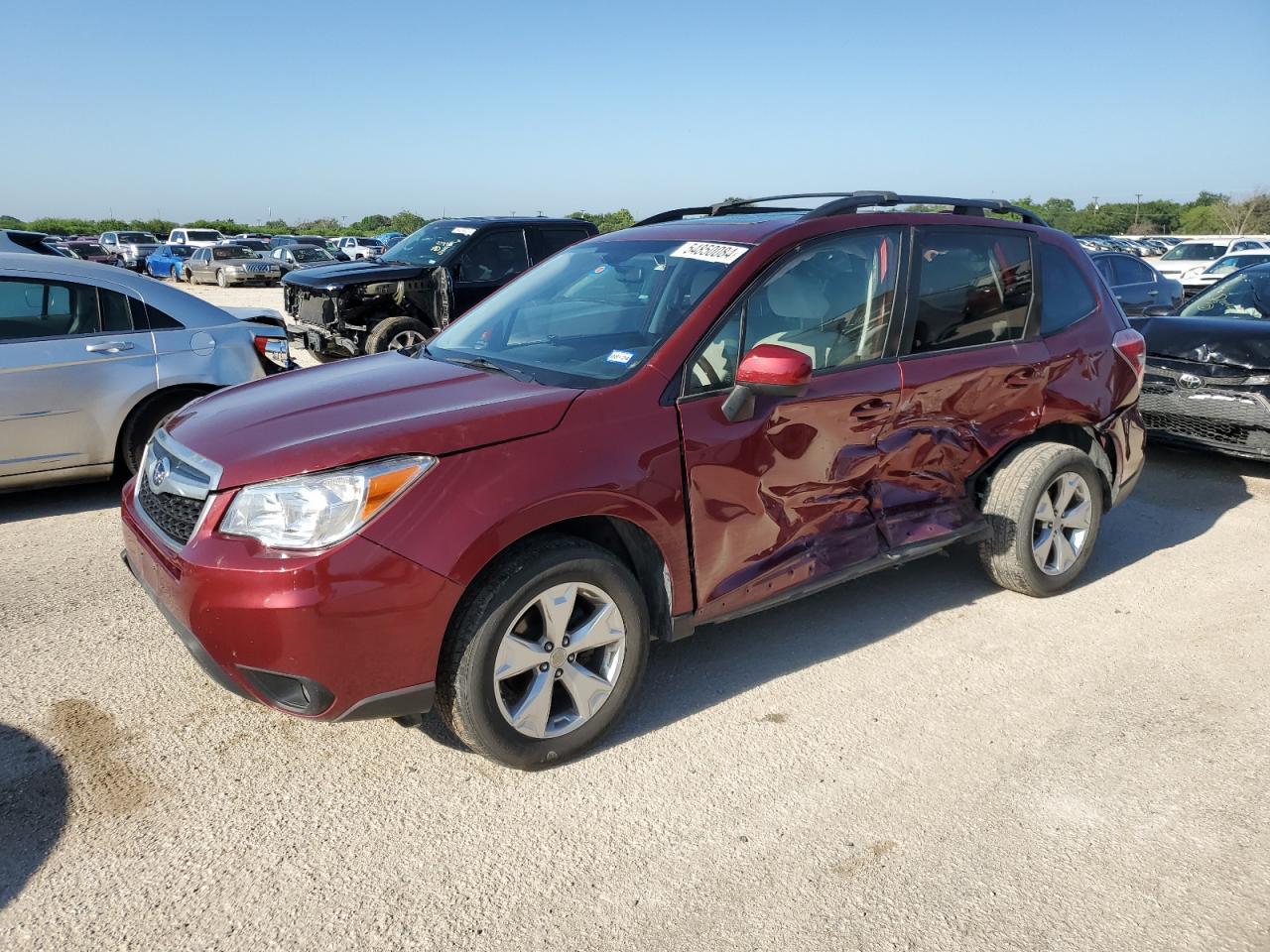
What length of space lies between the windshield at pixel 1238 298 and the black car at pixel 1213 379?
12mm

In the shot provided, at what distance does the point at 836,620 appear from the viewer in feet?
14.0

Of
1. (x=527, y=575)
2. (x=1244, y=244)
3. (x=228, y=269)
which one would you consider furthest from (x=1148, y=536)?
(x=228, y=269)

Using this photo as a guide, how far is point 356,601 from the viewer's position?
2.61 metres

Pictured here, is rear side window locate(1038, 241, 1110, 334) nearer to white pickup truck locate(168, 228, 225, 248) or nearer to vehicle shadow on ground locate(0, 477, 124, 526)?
vehicle shadow on ground locate(0, 477, 124, 526)

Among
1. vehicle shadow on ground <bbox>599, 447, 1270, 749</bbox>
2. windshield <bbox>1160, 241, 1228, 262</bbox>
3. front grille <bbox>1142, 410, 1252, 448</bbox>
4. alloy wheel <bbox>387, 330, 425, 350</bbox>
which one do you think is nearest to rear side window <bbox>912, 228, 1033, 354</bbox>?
vehicle shadow on ground <bbox>599, 447, 1270, 749</bbox>

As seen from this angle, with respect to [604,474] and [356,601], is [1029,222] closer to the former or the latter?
[604,474]

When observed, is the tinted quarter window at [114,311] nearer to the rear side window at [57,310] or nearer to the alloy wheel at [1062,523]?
the rear side window at [57,310]

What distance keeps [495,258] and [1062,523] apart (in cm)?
801

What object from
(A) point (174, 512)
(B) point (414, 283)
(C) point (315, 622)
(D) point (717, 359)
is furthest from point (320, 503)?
(B) point (414, 283)

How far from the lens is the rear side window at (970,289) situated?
4012 mm

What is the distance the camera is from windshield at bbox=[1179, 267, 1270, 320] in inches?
297

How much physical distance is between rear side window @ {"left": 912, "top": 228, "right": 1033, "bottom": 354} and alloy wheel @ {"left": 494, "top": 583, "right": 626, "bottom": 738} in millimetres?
1876

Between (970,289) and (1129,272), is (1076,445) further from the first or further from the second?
(1129,272)

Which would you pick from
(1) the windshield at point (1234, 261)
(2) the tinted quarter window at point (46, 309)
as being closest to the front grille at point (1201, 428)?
(2) the tinted quarter window at point (46, 309)
